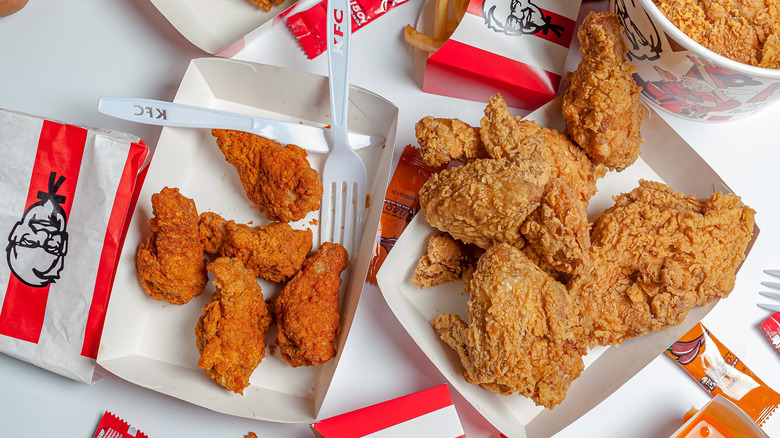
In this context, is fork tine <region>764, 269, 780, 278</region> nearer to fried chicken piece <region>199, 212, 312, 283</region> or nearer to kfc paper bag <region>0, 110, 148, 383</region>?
fried chicken piece <region>199, 212, 312, 283</region>

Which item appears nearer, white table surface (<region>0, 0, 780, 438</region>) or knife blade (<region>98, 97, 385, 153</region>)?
knife blade (<region>98, 97, 385, 153</region>)

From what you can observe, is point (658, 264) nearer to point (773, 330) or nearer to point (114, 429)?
point (773, 330)

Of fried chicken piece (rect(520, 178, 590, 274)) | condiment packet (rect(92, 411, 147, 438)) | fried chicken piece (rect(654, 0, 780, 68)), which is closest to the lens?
fried chicken piece (rect(654, 0, 780, 68))

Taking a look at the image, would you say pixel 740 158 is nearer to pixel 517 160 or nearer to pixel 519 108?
pixel 519 108

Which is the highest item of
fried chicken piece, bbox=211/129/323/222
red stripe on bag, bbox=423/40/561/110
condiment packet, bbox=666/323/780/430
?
red stripe on bag, bbox=423/40/561/110

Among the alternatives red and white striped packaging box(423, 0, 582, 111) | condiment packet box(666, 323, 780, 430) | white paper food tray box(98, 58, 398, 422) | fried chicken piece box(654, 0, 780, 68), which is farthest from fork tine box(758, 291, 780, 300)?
white paper food tray box(98, 58, 398, 422)

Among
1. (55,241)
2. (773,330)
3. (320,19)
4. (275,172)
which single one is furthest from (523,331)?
(55,241)

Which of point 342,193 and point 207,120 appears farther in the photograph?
point 342,193

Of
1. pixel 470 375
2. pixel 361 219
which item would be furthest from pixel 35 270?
pixel 470 375
